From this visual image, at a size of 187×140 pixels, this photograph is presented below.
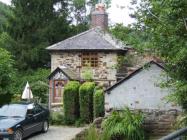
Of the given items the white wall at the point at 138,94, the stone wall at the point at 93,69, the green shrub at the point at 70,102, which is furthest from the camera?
the stone wall at the point at 93,69

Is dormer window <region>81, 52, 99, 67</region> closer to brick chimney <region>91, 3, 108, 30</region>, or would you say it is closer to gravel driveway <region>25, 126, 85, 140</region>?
brick chimney <region>91, 3, 108, 30</region>

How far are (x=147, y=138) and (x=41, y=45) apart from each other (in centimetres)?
2578

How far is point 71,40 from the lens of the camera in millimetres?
31062

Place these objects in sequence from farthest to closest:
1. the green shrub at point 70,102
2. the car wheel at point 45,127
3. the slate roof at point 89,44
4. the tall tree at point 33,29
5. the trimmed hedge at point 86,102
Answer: the tall tree at point 33,29 < the slate roof at point 89,44 < the green shrub at point 70,102 < the trimmed hedge at point 86,102 < the car wheel at point 45,127

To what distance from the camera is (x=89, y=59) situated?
99.8 ft

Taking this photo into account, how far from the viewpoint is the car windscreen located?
1956cm

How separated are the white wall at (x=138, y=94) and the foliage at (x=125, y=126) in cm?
247

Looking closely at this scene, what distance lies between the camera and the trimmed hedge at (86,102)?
2531cm

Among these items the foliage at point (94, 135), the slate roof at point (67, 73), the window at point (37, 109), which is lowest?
the foliage at point (94, 135)

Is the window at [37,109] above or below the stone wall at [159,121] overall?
above

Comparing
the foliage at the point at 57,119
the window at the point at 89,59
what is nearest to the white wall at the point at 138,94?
the foliage at the point at 57,119

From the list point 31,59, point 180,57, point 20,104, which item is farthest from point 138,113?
point 31,59

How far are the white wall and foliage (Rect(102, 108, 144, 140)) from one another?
247cm

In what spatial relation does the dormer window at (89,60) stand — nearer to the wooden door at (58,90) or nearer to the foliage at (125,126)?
the wooden door at (58,90)
